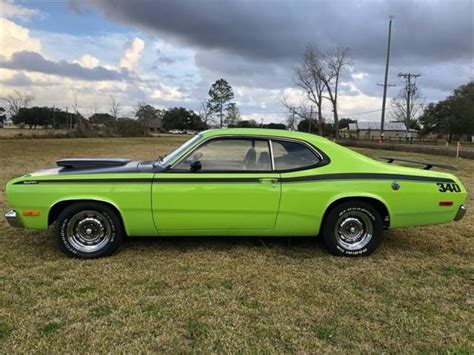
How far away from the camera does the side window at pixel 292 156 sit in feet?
15.6

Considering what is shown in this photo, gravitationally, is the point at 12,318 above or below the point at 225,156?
below

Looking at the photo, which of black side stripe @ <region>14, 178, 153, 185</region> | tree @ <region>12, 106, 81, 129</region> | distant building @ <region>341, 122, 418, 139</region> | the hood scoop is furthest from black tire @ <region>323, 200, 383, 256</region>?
distant building @ <region>341, 122, 418, 139</region>

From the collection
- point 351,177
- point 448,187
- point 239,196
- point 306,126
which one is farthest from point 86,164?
point 306,126

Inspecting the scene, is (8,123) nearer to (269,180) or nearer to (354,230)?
(269,180)

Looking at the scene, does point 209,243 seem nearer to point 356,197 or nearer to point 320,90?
point 356,197

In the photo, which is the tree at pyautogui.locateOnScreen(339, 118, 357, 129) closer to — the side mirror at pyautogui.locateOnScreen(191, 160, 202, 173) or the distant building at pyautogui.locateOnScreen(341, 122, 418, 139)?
the distant building at pyautogui.locateOnScreen(341, 122, 418, 139)

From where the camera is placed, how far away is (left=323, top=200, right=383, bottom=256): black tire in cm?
477

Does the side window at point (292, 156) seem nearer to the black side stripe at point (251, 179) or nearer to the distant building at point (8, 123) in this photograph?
the black side stripe at point (251, 179)

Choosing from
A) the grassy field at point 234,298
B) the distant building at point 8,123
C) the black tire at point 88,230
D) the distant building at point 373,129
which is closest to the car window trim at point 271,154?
the black tire at point 88,230

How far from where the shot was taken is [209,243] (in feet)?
17.3

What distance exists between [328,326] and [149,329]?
1395 mm

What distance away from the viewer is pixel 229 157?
4859 millimetres

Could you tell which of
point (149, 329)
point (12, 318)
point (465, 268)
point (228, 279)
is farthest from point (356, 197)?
point (12, 318)

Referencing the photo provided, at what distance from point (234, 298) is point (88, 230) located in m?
1.97
